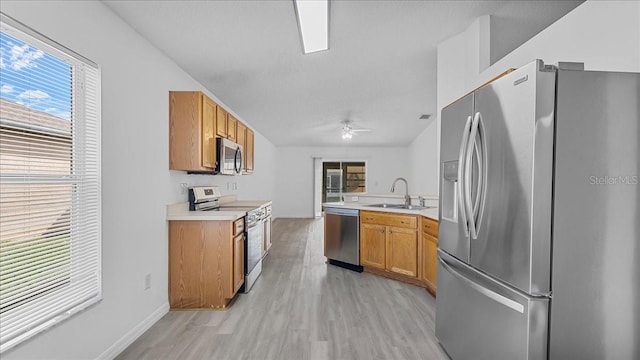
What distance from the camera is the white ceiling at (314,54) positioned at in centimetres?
229

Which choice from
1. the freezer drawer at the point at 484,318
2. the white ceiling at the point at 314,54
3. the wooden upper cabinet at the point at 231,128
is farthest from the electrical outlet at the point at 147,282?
the freezer drawer at the point at 484,318

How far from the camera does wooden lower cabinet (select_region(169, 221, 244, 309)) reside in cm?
280

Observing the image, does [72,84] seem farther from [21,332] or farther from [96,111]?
[21,332]

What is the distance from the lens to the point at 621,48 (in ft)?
5.12

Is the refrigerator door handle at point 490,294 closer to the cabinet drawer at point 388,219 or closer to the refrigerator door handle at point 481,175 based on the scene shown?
the refrigerator door handle at point 481,175

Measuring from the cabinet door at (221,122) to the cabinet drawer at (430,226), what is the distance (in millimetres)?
2429

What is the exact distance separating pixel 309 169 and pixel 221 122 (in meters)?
6.01

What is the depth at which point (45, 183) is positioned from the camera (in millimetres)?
1632

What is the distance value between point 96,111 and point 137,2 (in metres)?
0.78

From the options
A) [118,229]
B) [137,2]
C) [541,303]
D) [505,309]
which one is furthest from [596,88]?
[118,229]

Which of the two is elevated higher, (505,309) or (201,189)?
(201,189)

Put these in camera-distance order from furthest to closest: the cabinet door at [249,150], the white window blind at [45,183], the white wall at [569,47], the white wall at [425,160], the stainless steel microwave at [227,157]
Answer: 1. the white wall at [425,160]
2. the cabinet door at [249,150]
3. the stainless steel microwave at [227,157]
4. the white wall at [569,47]
5. the white window blind at [45,183]

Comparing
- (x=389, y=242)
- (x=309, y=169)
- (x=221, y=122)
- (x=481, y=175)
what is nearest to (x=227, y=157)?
(x=221, y=122)

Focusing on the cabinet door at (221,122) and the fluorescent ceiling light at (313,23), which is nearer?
the fluorescent ceiling light at (313,23)
